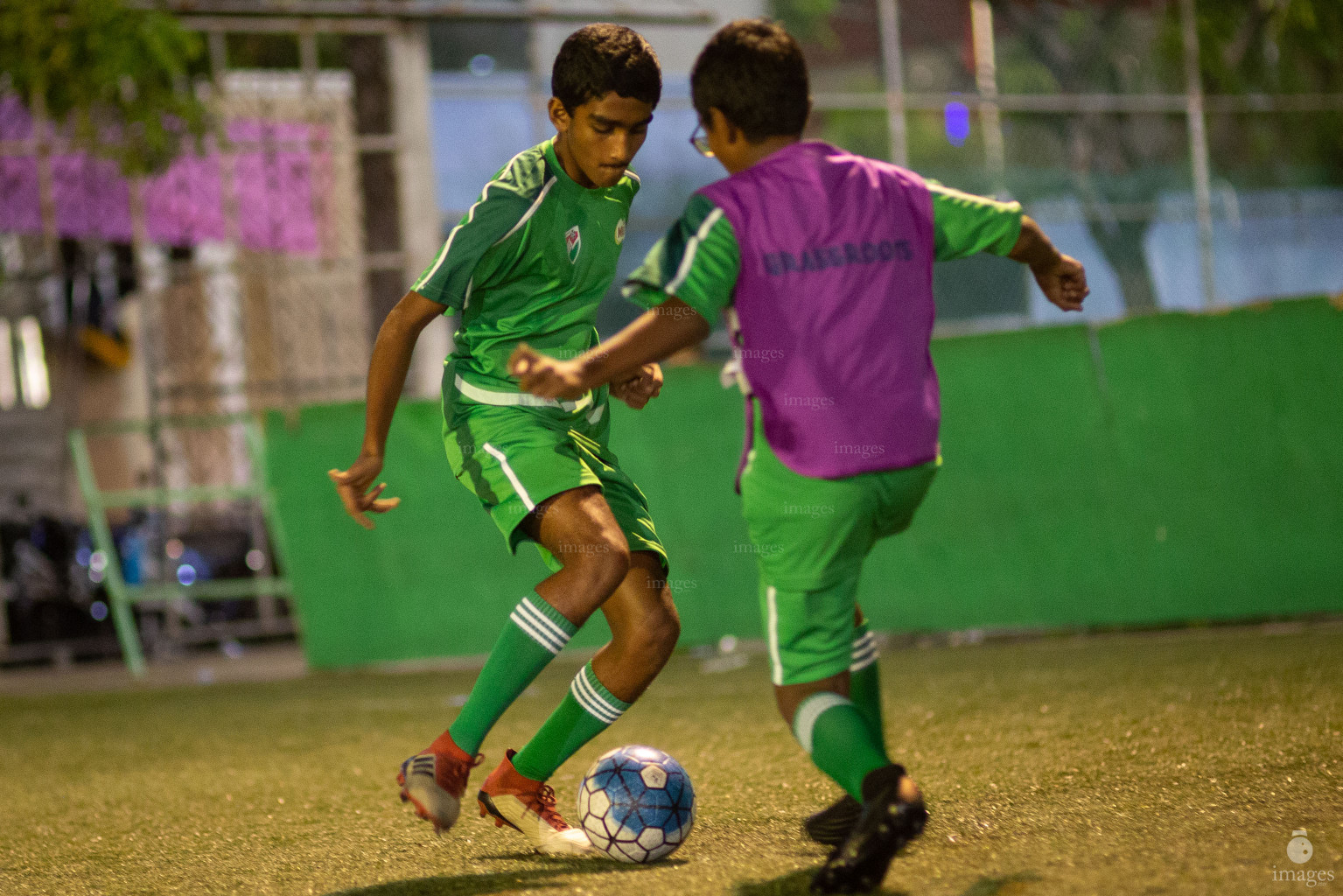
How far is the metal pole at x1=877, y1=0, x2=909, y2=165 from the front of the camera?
13.5 m

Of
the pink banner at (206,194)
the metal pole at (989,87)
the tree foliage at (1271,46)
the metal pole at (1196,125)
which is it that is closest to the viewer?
the pink banner at (206,194)

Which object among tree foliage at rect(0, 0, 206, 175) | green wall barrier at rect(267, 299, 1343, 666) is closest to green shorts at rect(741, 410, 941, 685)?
green wall barrier at rect(267, 299, 1343, 666)

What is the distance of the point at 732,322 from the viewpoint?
113 inches

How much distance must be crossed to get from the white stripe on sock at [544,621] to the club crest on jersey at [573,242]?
0.89 meters

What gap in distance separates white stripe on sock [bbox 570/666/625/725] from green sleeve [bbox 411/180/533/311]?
101 cm

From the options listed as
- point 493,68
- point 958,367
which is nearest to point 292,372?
point 493,68

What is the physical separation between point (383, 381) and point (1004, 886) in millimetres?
1828

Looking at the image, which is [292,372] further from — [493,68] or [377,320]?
[493,68]

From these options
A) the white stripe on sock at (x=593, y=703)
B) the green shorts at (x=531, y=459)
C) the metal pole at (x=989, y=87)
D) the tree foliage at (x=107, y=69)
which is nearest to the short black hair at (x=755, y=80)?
the green shorts at (x=531, y=459)

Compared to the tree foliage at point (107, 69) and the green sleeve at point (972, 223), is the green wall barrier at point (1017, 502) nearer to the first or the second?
the tree foliage at point (107, 69)

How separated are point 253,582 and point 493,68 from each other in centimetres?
583

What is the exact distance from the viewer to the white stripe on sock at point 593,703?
3334 mm

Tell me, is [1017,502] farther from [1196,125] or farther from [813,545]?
[1196,125]

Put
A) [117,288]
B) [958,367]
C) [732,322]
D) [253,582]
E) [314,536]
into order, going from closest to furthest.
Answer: [732,322] → [958,367] → [314,536] → [253,582] → [117,288]
